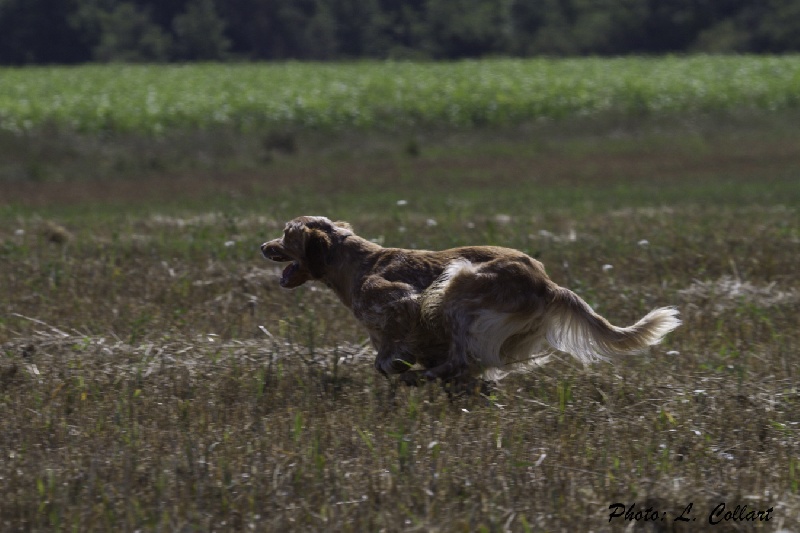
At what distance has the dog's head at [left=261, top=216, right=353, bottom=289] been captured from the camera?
20.8 feet

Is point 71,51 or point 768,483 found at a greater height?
point 768,483

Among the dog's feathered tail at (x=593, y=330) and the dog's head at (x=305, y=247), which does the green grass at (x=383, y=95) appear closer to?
the dog's head at (x=305, y=247)

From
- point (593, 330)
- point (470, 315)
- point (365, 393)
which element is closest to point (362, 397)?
point (365, 393)

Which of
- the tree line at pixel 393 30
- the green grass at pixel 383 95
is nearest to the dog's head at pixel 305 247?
the green grass at pixel 383 95

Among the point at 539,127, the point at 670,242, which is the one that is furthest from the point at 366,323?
the point at 539,127

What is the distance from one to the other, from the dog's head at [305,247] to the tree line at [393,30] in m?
56.0

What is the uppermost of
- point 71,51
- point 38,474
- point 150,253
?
point 38,474

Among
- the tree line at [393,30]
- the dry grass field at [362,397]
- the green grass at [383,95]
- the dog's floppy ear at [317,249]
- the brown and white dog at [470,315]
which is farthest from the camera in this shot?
the tree line at [393,30]

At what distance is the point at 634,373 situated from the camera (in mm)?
6160

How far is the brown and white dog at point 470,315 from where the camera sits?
579 cm

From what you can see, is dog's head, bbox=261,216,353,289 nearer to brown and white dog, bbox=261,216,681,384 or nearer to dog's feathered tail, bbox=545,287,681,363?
brown and white dog, bbox=261,216,681,384

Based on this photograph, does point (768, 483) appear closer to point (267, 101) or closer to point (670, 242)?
point (670, 242)

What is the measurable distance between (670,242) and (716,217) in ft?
8.11

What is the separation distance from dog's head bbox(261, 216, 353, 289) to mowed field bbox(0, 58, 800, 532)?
14.7 inches
